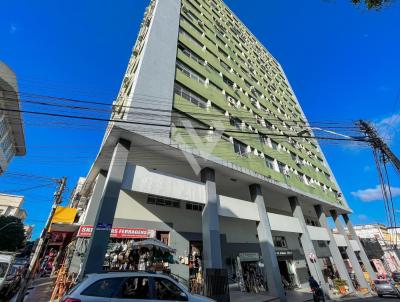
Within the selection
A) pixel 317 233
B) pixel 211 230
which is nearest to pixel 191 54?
pixel 211 230

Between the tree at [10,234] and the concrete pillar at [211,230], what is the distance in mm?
39743

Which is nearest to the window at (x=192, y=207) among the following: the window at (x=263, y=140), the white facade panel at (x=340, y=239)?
the window at (x=263, y=140)

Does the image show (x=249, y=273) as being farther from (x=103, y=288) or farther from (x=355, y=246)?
(x=355, y=246)

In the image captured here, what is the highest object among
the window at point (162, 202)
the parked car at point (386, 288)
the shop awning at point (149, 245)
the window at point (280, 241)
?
the window at point (162, 202)

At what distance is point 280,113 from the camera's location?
3062 centimetres

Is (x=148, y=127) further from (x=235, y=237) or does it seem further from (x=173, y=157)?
(x=235, y=237)

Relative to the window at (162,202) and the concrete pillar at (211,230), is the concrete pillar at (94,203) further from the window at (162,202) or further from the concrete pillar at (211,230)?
the concrete pillar at (211,230)

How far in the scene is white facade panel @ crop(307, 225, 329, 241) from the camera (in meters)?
20.1

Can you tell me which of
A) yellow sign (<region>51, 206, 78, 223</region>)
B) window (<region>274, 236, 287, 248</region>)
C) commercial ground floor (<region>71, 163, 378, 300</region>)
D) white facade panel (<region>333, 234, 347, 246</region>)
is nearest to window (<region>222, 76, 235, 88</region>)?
commercial ground floor (<region>71, 163, 378, 300</region>)

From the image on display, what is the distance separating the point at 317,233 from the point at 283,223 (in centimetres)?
626

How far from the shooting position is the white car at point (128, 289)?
13.7 ft

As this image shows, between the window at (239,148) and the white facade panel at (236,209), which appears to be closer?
the white facade panel at (236,209)

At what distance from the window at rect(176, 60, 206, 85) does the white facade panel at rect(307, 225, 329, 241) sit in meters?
17.3

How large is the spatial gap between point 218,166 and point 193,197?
3.07 meters
